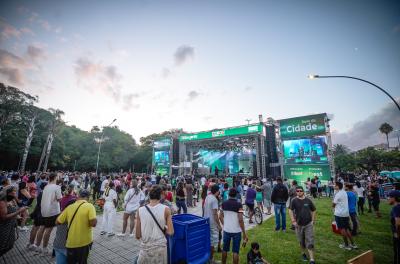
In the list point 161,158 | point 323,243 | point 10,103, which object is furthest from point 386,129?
point 10,103

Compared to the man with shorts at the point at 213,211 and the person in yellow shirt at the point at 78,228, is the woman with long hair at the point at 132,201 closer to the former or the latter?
the man with shorts at the point at 213,211

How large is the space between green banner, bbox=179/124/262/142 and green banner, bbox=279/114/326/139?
2.90 metres

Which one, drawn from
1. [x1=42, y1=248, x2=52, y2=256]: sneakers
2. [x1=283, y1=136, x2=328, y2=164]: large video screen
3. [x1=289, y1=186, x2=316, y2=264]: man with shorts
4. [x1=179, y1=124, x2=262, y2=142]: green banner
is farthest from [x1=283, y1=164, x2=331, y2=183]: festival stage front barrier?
[x1=42, y1=248, x2=52, y2=256]: sneakers

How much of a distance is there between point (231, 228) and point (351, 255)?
4203 millimetres

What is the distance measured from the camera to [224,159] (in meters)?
35.6

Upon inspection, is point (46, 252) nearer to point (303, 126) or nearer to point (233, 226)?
point (233, 226)

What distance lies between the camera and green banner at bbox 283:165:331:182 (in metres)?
19.3

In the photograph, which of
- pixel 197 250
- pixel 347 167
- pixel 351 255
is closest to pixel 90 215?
pixel 197 250

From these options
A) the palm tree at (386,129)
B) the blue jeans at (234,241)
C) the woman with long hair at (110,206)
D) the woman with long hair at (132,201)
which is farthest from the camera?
the palm tree at (386,129)

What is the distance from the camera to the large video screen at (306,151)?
19.8 meters

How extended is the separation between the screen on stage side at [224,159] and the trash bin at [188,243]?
97.0ft

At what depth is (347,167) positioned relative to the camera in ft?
176

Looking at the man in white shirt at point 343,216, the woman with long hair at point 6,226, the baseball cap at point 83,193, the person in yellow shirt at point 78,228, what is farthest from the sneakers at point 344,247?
the woman with long hair at point 6,226

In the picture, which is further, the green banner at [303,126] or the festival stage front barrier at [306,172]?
the green banner at [303,126]
